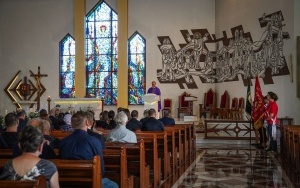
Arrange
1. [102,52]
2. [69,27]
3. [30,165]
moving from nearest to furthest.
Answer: [30,165], [69,27], [102,52]

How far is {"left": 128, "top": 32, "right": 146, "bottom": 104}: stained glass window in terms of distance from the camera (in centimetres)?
1998

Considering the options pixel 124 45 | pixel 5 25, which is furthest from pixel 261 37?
pixel 5 25

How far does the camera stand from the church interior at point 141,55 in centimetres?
1580

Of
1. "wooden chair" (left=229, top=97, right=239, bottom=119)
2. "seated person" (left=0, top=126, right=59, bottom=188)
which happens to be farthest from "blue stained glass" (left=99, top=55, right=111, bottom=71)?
"seated person" (left=0, top=126, right=59, bottom=188)

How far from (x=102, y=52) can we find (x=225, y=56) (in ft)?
20.0

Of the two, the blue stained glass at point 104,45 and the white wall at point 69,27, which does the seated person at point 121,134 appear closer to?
the white wall at point 69,27

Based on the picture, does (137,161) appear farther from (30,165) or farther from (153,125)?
(153,125)

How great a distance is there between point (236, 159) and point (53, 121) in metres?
4.41

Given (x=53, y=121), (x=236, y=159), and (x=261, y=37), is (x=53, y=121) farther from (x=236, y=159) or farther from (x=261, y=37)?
(x=261, y=37)

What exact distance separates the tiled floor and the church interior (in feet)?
11.7

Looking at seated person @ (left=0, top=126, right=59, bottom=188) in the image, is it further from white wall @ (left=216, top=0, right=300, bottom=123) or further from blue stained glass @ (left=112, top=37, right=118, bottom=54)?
blue stained glass @ (left=112, top=37, right=118, bottom=54)

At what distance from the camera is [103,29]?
811 inches

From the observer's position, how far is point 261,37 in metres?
15.3

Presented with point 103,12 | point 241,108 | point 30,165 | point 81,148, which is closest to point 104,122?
point 81,148
